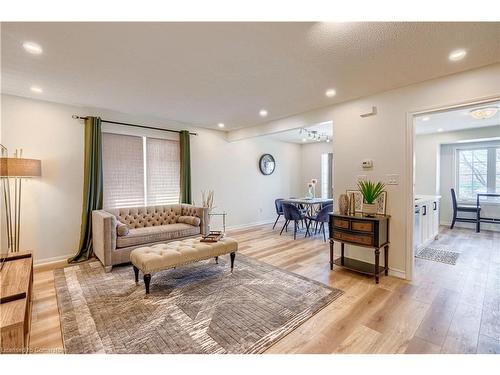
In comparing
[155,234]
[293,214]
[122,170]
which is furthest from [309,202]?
[122,170]

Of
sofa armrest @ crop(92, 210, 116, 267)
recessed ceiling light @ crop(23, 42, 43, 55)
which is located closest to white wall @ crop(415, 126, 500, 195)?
sofa armrest @ crop(92, 210, 116, 267)

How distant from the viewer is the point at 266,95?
352 centimetres

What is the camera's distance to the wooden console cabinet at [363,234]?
2979mm

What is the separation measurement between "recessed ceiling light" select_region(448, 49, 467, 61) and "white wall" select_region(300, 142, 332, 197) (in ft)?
16.5

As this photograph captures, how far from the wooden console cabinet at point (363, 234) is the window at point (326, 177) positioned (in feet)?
14.3

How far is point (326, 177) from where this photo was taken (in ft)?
25.1

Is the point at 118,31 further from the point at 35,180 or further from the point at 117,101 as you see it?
the point at 35,180

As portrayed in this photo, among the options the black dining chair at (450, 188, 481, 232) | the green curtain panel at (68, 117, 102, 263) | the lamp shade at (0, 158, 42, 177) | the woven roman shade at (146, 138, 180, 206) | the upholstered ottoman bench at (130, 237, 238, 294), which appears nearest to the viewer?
the upholstered ottoman bench at (130, 237, 238, 294)

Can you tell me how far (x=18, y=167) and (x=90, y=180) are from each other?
0.96 metres

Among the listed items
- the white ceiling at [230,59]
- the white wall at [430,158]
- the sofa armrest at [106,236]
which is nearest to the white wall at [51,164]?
the white ceiling at [230,59]

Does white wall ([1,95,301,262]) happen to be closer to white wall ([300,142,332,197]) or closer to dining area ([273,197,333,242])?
dining area ([273,197,333,242])

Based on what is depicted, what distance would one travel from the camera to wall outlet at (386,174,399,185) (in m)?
3.17
